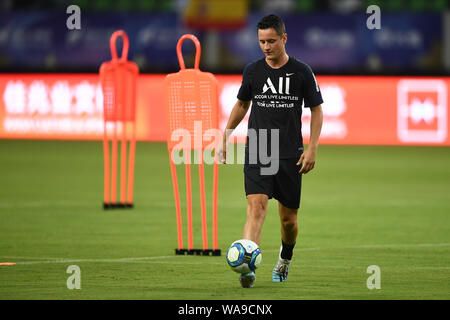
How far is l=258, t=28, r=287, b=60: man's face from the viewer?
9.31 meters

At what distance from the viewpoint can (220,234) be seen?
45.0 feet

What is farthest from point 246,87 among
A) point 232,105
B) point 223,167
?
point 232,105

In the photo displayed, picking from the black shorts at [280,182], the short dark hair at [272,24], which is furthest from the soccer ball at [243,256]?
the short dark hair at [272,24]

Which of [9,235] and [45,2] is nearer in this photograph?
[9,235]

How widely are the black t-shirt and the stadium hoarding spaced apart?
1761 cm

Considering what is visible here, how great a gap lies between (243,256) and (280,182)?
0.84 meters

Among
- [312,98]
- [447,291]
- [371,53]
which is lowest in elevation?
[447,291]

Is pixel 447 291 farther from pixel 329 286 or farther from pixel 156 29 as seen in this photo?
pixel 156 29

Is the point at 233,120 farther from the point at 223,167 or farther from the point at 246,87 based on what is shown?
the point at 223,167
